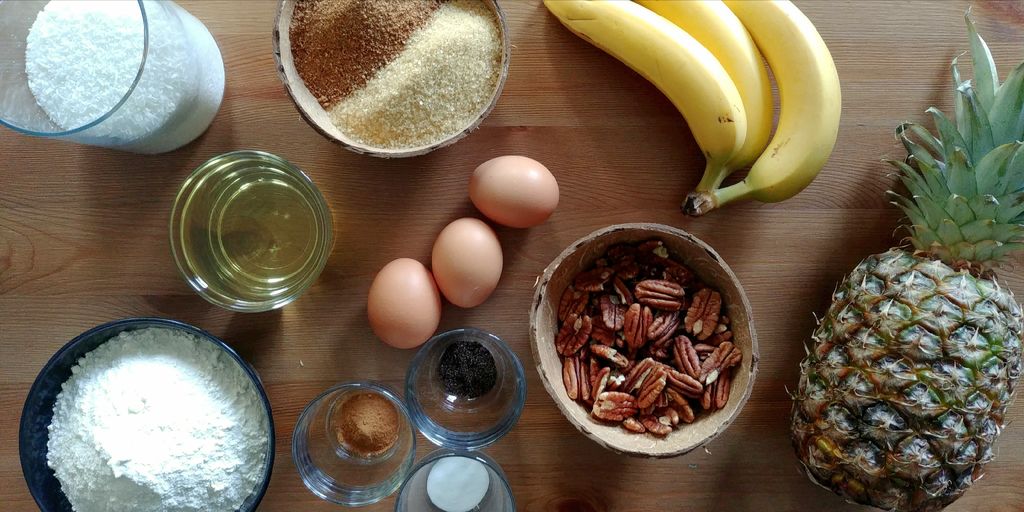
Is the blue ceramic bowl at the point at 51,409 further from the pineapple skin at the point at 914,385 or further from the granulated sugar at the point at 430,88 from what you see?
the pineapple skin at the point at 914,385

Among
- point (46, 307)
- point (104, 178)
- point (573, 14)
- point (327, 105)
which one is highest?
point (573, 14)

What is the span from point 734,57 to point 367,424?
77 cm

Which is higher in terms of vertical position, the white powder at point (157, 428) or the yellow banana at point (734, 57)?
the yellow banana at point (734, 57)

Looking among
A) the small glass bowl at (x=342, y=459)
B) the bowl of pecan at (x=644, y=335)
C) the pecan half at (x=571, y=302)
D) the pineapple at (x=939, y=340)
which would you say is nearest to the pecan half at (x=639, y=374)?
the bowl of pecan at (x=644, y=335)

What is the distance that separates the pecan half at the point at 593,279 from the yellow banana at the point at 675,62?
22 centimetres

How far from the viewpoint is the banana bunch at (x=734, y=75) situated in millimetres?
951

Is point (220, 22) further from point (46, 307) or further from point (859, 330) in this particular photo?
point (859, 330)

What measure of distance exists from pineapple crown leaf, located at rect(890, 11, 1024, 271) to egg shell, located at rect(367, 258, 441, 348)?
2.34 ft

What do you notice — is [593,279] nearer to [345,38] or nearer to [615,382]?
[615,382]

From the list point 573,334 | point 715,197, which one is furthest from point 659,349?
point 715,197

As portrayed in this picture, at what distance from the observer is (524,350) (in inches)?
41.5

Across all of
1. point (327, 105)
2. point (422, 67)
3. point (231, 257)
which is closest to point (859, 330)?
point (422, 67)

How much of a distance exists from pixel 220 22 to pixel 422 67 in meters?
0.36

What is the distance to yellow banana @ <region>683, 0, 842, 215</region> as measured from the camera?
953mm
